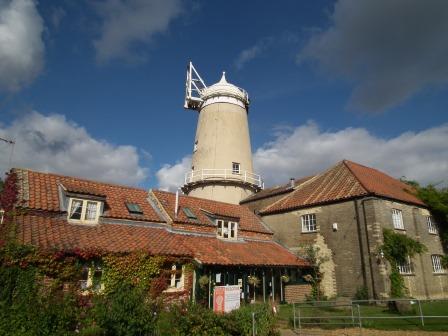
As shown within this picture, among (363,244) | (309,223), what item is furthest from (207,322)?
(309,223)

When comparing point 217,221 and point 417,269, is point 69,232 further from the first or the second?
point 417,269

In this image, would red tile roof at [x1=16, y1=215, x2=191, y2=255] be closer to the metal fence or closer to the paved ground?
the metal fence

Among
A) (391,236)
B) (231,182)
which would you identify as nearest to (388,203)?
(391,236)

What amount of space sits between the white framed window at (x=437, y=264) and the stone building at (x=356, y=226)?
0.24ft

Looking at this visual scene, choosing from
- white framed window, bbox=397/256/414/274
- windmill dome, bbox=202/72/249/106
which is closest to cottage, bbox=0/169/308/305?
white framed window, bbox=397/256/414/274

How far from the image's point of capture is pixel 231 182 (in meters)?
32.0

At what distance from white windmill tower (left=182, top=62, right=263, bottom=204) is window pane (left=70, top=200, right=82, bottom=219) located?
15450 millimetres

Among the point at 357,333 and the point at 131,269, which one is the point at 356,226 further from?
the point at 131,269

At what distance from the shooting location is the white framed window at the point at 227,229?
22.6 metres

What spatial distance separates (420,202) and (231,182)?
15.5 metres

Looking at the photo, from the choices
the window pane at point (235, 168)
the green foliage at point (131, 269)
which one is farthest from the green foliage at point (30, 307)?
the window pane at point (235, 168)

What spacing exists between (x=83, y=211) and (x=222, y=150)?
1731 cm

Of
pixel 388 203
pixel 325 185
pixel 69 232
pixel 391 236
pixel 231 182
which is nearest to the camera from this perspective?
pixel 69 232

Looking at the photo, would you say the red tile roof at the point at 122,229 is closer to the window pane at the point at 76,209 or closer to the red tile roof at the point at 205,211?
the red tile roof at the point at 205,211
